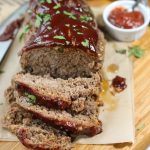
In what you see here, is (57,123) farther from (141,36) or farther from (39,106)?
(141,36)

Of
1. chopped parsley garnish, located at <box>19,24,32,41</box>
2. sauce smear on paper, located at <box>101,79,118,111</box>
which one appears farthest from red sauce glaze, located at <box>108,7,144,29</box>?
chopped parsley garnish, located at <box>19,24,32,41</box>

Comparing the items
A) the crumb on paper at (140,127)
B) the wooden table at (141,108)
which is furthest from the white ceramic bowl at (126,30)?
the crumb on paper at (140,127)

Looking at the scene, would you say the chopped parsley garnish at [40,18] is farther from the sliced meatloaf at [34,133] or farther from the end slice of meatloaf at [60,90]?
the sliced meatloaf at [34,133]

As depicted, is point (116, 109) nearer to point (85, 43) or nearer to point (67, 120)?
point (67, 120)

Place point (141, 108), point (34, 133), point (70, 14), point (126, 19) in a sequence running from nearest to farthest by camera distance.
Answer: point (34, 133)
point (141, 108)
point (70, 14)
point (126, 19)

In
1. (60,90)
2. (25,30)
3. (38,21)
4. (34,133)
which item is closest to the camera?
(34,133)

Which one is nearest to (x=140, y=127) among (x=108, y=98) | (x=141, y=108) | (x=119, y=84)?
(x=141, y=108)

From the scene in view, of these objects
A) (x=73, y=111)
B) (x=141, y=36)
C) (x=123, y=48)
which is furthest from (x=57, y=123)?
(x=141, y=36)
